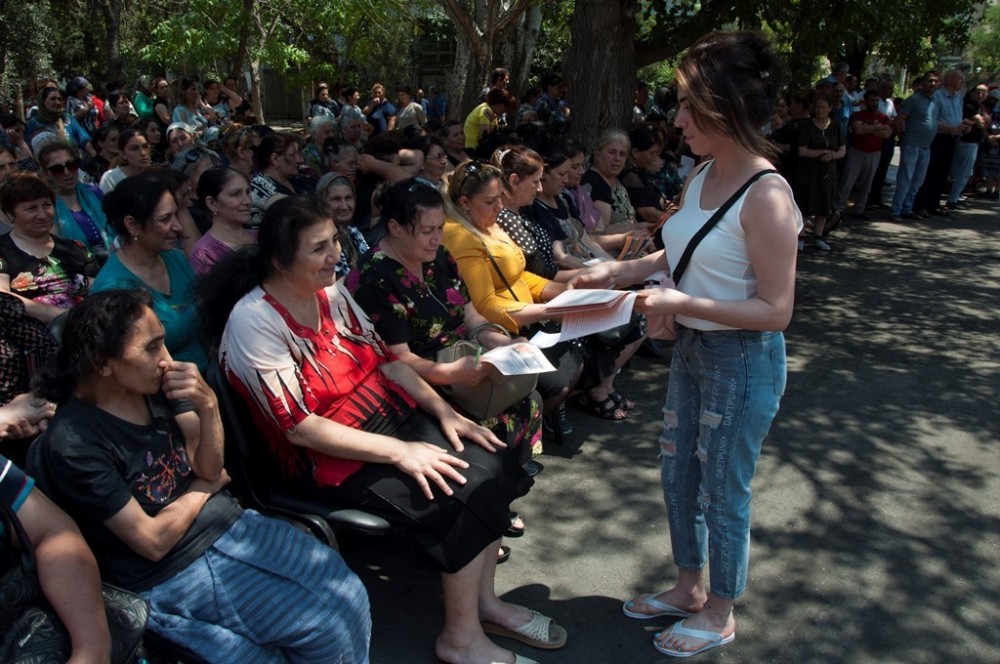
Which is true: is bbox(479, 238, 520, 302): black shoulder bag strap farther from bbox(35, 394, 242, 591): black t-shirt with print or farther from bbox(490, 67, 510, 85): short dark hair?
bbox(490, 67, 510, 85): short dark hair

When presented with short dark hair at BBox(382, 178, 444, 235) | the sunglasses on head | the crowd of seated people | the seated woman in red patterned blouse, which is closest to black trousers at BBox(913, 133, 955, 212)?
the crowd of seated people

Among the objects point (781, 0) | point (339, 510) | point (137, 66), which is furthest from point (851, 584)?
point (137, 66)

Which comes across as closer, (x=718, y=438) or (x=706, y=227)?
(x=706, y=227)

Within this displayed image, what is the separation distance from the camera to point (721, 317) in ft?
8.07

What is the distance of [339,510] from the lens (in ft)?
8.91

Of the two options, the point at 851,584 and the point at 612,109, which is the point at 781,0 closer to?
the point at 612,109

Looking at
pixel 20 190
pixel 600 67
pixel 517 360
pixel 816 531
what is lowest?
pixel 816 531

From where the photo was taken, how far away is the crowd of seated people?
231 cm

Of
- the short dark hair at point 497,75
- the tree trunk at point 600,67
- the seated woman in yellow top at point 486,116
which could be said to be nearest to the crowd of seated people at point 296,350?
the tree trunk at point 600,67

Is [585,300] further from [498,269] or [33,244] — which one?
[33,244]

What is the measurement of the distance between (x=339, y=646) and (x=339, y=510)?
1.51ft

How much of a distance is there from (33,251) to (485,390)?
2.35 metres

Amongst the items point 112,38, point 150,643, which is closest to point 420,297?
point 150,643

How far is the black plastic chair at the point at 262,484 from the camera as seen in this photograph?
2.66 metres
